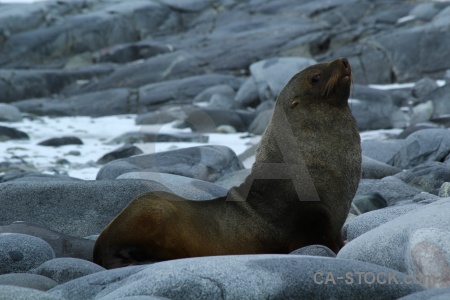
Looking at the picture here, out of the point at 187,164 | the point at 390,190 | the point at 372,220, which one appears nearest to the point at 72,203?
the point at 372,220

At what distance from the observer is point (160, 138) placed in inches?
551

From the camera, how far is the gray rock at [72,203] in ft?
22.5

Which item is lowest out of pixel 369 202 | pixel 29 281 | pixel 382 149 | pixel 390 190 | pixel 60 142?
pixel 60 142

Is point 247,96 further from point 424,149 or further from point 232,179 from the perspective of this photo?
point 232,179

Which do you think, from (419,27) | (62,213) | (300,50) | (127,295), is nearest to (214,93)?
(300,50)

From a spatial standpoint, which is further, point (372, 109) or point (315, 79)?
point (372, 109)

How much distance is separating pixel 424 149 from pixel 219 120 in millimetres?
6517

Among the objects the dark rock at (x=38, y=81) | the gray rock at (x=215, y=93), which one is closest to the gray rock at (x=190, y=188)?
the gray rock at (x=215, y=93)

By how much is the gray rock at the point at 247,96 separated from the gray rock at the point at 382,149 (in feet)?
27.4

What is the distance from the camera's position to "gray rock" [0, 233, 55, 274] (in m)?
5.06

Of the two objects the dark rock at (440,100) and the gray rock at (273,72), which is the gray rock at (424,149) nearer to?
the dark rock at (440,100)

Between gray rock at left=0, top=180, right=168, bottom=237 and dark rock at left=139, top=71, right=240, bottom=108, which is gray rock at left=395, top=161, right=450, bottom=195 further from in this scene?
dark rock at left=139, top=71, right=240, bottom=108

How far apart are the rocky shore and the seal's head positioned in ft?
2.92

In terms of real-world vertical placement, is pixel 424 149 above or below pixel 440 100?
above
